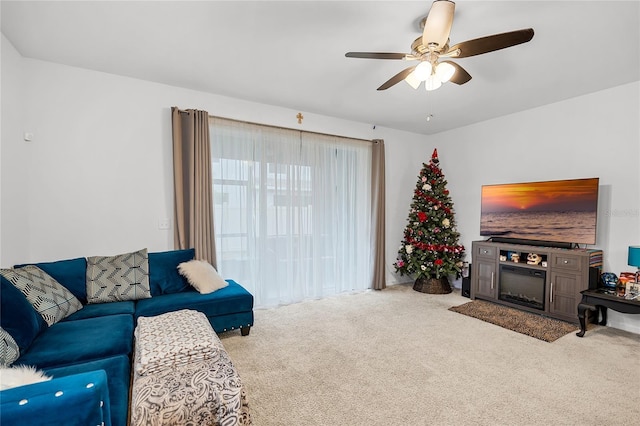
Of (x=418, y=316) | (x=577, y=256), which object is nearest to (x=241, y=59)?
(x=418, y=316)

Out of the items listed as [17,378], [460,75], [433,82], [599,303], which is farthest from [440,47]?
[599,303]

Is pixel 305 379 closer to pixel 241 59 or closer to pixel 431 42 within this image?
pixel 431 42

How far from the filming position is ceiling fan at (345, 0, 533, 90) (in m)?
1.82

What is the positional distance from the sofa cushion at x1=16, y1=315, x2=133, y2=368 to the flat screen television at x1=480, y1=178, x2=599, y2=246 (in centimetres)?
461

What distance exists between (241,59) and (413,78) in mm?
1642

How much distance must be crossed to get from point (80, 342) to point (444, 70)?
3065mm

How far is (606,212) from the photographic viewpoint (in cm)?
368

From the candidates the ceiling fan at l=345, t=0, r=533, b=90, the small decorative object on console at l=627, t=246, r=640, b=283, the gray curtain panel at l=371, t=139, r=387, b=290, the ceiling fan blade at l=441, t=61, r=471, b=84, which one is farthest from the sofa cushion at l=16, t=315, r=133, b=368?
the small decorative object on console at l=627, t=246, r=640, b=283

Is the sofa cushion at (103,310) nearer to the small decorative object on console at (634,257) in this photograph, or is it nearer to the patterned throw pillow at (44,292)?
the patterned throw pillow at (44,292)

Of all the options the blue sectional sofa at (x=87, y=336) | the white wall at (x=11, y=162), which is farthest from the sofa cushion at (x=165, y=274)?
the white wall at (x=11, y=162)

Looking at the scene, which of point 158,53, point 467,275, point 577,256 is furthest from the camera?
point 467,275

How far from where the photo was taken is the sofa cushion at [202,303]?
2807 millimetres

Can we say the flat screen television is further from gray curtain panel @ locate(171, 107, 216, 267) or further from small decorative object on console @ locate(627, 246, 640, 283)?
gray curtain panel @ locate(171, 107, 216, 267)

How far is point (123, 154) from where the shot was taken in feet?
11.3
